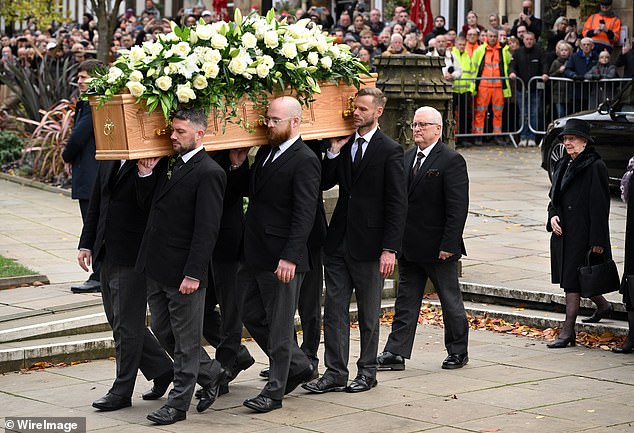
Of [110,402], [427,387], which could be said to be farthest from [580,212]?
[110,402]

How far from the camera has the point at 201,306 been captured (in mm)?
8102

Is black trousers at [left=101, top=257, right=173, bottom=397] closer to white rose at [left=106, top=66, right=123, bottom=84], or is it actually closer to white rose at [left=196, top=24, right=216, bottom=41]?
white rose at [left=106, top=66, right=123, bottom=84]

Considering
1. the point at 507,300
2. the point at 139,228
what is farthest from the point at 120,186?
the point at 507,300

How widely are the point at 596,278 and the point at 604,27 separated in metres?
13.1

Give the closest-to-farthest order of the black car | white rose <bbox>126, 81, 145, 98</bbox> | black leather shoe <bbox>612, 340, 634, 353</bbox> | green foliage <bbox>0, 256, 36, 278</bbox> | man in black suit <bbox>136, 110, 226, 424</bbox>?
white rose <bbox>126, 81, 145, 98</bbox> < man in black suit <bbox>136, 110, 226, 424</bbox> < black leather shoe <bbox>612, 340, 634, 353</bbox> < green foliage <bbox>0, 256, 36, 278</bbox> < the black car

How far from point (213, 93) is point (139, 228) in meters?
0.98

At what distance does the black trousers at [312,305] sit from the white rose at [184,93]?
148cm

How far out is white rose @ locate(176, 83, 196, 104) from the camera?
7906 mm

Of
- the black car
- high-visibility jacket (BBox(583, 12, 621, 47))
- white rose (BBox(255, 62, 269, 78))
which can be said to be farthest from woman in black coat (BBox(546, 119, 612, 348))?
high-visibility jacket (BBox(583, 12, 621, 47))

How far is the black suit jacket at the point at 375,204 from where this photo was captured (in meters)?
8.73

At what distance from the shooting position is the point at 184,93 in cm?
791

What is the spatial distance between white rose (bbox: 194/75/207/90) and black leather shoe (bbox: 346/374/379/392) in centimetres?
225

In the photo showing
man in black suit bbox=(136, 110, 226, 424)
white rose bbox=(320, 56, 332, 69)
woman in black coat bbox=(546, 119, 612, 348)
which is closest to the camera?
man in black suit bbox=(136, 110, 226, 424)

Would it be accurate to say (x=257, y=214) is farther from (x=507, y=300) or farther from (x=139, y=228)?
(x=507, y=300)
